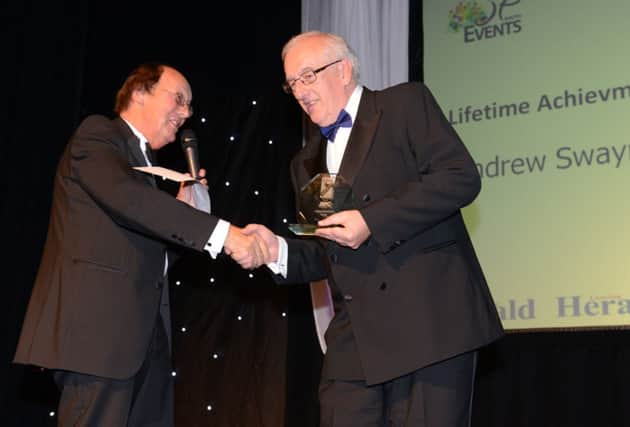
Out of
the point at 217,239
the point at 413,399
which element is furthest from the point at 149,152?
the point at 413,399

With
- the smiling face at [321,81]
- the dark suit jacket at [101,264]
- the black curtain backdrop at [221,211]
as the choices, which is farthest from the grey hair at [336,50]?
the black curtain backdrop at [221,211]

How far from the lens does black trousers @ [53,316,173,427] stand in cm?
268

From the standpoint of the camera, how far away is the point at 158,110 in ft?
10.3

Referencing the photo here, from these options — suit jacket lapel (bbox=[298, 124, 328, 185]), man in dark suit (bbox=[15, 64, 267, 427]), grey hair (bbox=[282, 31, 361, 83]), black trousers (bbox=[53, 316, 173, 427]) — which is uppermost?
grey hair (bbox=[282, 31, 361, 83])

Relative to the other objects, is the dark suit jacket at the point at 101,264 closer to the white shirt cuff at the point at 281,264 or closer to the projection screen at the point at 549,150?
the white shirt cuff at the point at 281,264

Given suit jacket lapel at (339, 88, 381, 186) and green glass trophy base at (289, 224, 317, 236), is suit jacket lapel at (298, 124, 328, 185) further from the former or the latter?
green glass trophy base at (289, 224, 317, 236)

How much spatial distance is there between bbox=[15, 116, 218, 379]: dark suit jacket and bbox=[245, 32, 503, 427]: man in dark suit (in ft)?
1.76

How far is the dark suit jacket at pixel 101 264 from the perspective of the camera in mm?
2691

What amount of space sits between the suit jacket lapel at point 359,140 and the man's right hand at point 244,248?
448mm

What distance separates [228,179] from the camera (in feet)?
16.0

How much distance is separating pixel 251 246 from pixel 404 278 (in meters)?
0.63

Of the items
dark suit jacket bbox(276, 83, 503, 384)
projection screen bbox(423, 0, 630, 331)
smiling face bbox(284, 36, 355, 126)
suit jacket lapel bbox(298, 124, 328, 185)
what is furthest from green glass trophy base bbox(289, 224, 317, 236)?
projection screen bbox(423, 0, 630, 331)

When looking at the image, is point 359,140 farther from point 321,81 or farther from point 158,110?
point 158,110

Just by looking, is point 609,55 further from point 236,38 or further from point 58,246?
point 58,246
